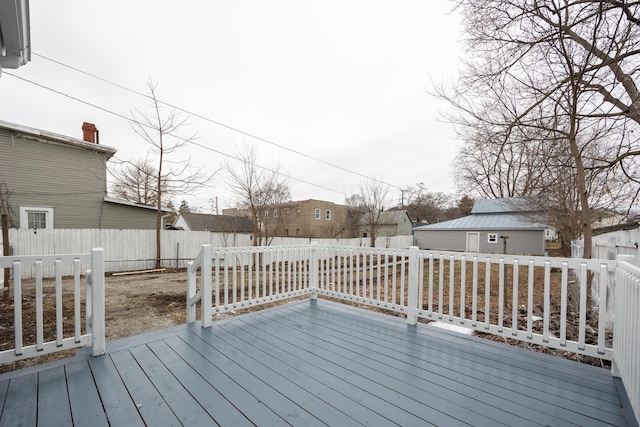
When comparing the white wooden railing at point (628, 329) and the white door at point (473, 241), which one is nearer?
the white wooden railing at point (628, 329)

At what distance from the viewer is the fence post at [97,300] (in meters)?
2.34

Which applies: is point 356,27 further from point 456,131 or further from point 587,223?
point 587,223

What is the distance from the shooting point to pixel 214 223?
23.6 metres

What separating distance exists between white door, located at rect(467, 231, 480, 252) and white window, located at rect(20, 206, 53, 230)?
22.2 m

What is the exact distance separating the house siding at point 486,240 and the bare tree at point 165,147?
17186mm

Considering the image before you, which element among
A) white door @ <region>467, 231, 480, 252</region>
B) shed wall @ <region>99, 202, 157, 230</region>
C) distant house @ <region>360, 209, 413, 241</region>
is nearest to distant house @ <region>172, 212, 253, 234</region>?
shed wall @ <region>99, 202, 157, 230</region>

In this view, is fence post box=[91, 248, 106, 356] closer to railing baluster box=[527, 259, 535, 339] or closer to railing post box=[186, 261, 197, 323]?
railing post box=[186, 261, 197, 323]

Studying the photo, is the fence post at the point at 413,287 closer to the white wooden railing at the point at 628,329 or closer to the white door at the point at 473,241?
the white wooden railing at the point at 628,329

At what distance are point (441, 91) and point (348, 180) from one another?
14.3 m

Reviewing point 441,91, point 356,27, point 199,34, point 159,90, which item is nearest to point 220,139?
point 159,90

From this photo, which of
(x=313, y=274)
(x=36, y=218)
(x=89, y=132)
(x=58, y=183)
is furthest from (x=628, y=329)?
(x=89, y=132)

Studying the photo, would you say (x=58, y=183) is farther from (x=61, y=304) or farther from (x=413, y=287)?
(x=413, y=287)

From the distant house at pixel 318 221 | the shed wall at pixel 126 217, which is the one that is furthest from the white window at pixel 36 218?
the distant house at pixel 318 221

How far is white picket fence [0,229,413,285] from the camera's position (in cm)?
859
